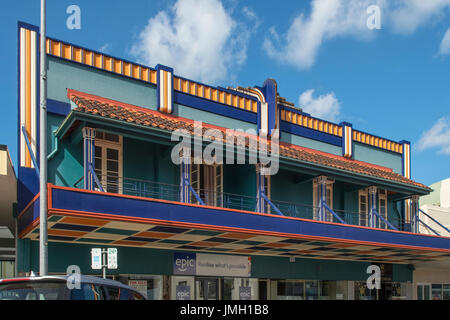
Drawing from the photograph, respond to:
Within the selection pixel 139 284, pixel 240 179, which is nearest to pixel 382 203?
pixel 240 179

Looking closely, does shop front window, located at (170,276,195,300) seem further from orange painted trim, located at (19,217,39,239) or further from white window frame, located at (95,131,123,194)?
orange painted trim, located at (19,217,39,239)

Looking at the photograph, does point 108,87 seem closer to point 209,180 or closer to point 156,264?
point 209,180

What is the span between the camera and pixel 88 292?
6684 millimetres

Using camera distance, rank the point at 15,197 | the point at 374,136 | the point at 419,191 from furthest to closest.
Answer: the point at 374,136 < the point at 419,191 < the point at 15,197

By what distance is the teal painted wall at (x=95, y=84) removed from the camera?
701 inches

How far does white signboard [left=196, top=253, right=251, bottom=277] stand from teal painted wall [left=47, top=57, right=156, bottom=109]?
6.22 meters

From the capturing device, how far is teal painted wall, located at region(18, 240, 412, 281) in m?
16.6

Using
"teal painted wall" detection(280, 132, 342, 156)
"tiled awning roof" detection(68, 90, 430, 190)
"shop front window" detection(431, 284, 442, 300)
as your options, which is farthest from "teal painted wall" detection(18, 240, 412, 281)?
"shop front window" detection(431, 284, 442, 300)

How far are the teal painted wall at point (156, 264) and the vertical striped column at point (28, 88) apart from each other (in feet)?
9.56

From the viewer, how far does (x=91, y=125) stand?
15.7m
